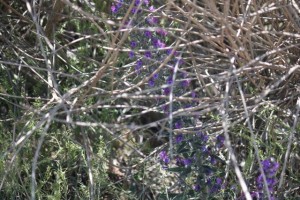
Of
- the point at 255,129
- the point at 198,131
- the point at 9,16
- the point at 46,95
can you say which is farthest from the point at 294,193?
the point at 9,16

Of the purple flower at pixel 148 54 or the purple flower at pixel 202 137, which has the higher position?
the purple flower at pixel 148 54

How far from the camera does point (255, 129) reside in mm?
2576

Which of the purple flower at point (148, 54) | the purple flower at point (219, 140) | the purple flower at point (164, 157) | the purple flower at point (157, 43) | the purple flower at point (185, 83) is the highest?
the purple flower at point (157, 43)

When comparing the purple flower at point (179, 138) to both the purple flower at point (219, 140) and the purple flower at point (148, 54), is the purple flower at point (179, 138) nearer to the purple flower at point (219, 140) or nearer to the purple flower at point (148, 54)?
the purple flower at point (219, 140)

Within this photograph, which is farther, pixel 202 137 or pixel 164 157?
pixel 164 157

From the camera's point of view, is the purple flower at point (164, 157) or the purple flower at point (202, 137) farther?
the purple flower at point (164, 157)

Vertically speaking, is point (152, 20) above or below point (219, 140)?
above

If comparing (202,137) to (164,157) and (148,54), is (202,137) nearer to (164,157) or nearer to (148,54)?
(164,157)

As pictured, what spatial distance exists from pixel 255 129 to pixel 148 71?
494mm

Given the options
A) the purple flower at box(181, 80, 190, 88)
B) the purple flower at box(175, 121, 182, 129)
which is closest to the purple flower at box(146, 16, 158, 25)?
the purple flower at box(181, 80, 190, 88)

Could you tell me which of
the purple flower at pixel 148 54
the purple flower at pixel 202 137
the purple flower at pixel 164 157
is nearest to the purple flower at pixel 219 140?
the purple flower at pixel 202 137

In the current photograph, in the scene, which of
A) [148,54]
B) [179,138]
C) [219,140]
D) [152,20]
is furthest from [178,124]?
[152,20]

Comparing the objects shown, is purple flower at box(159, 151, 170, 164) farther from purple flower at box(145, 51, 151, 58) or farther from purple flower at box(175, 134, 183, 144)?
purple flower at box(145, 51, 151, 58)

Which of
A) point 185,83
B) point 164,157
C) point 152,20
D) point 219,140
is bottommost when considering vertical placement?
point 164,157
